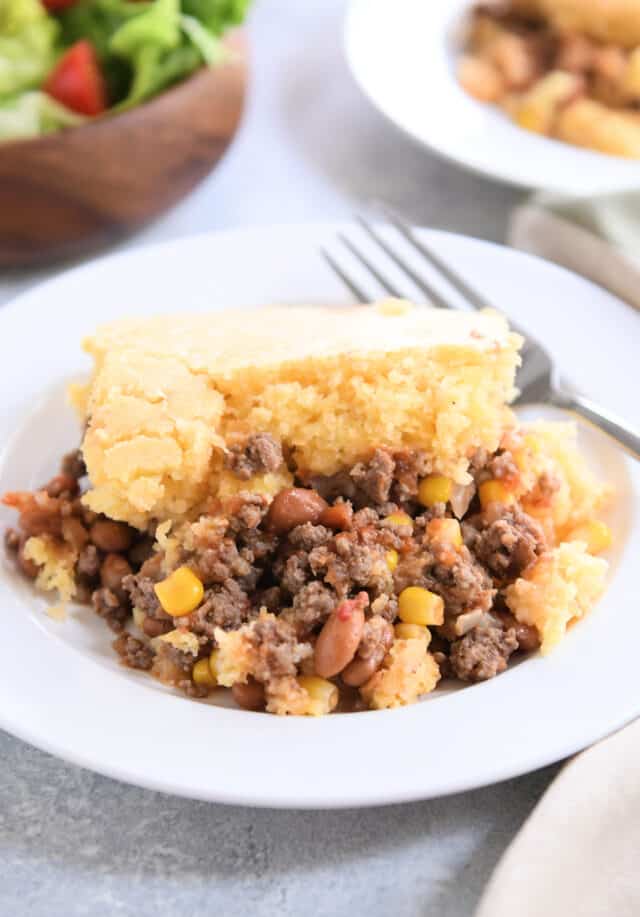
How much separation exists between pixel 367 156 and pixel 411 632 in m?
3.47

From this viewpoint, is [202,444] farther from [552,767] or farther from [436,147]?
[436,147]

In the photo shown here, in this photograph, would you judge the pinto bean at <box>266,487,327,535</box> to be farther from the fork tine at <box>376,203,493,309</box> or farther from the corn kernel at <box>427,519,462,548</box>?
the fork tine at <box>376,203,493,309</box>

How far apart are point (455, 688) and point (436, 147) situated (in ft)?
9.58

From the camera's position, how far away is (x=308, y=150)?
616 centimetres

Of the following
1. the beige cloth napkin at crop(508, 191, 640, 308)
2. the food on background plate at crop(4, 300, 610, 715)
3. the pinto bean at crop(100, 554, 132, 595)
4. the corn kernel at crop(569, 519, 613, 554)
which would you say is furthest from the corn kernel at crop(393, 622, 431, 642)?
the beige cloth napkin at crop(508, 191, 640, 308)

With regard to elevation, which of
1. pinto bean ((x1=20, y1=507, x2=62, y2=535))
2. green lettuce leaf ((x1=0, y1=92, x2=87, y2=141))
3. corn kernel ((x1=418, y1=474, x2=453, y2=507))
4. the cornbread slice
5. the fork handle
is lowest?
pinto bean ((x1=20, y1=507, x2=62, y2=535))

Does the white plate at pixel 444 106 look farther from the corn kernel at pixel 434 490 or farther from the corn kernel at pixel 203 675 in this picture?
the corn kernel at pixel 203 675

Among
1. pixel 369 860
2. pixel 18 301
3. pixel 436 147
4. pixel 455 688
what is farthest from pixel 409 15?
pixel 369 860

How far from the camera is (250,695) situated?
3158mm

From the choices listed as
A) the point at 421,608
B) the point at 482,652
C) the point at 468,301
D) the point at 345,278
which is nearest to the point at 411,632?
the point at 421,608

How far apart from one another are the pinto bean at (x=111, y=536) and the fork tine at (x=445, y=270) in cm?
160

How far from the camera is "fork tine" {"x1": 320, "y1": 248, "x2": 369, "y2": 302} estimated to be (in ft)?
14.7

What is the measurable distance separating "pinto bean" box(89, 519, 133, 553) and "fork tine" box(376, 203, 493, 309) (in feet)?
5.24

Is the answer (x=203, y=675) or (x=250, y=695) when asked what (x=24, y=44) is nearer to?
(x=203, y=675)
